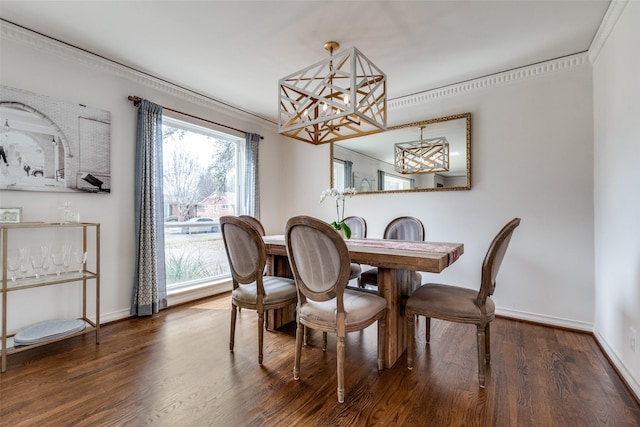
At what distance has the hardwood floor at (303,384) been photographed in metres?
1.52

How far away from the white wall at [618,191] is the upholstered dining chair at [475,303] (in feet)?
2.56

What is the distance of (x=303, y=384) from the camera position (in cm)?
181

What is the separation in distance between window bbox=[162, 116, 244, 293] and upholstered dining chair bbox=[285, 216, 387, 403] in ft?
7.56

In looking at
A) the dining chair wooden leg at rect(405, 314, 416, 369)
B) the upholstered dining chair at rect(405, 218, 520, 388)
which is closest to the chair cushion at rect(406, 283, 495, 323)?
the upholstered dining chair at rect(405, 218, 520, 388)

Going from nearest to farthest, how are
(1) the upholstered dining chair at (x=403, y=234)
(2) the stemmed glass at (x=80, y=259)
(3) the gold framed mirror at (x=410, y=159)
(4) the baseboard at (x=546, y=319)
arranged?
(2) the stemmed glass at (x=80, y=259), (4) the baseboard at (x=546, y=319), (1) the upholstered dining chair at (x=403, y=234), (3) the gold framed mirror at (x=410, y=159)

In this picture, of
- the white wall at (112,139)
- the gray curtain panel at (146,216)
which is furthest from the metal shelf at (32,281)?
the gray curtain panel at (146,216)

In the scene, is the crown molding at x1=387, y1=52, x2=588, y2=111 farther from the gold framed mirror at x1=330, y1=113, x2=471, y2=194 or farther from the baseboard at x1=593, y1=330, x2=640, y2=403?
the baseboard at x1=593, y1=330, x2=640, y2=403

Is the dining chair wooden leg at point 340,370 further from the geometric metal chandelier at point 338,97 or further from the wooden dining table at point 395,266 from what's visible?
the geometric metal chandelier at point 338,97

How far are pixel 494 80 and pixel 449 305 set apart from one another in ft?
8.37

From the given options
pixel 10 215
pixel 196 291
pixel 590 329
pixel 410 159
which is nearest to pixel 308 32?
pixel 410 159

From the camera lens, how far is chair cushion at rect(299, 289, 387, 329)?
1747mm

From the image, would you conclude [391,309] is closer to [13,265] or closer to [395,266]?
[395,266]

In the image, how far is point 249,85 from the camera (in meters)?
3.33

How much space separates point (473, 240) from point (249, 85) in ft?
10.1
